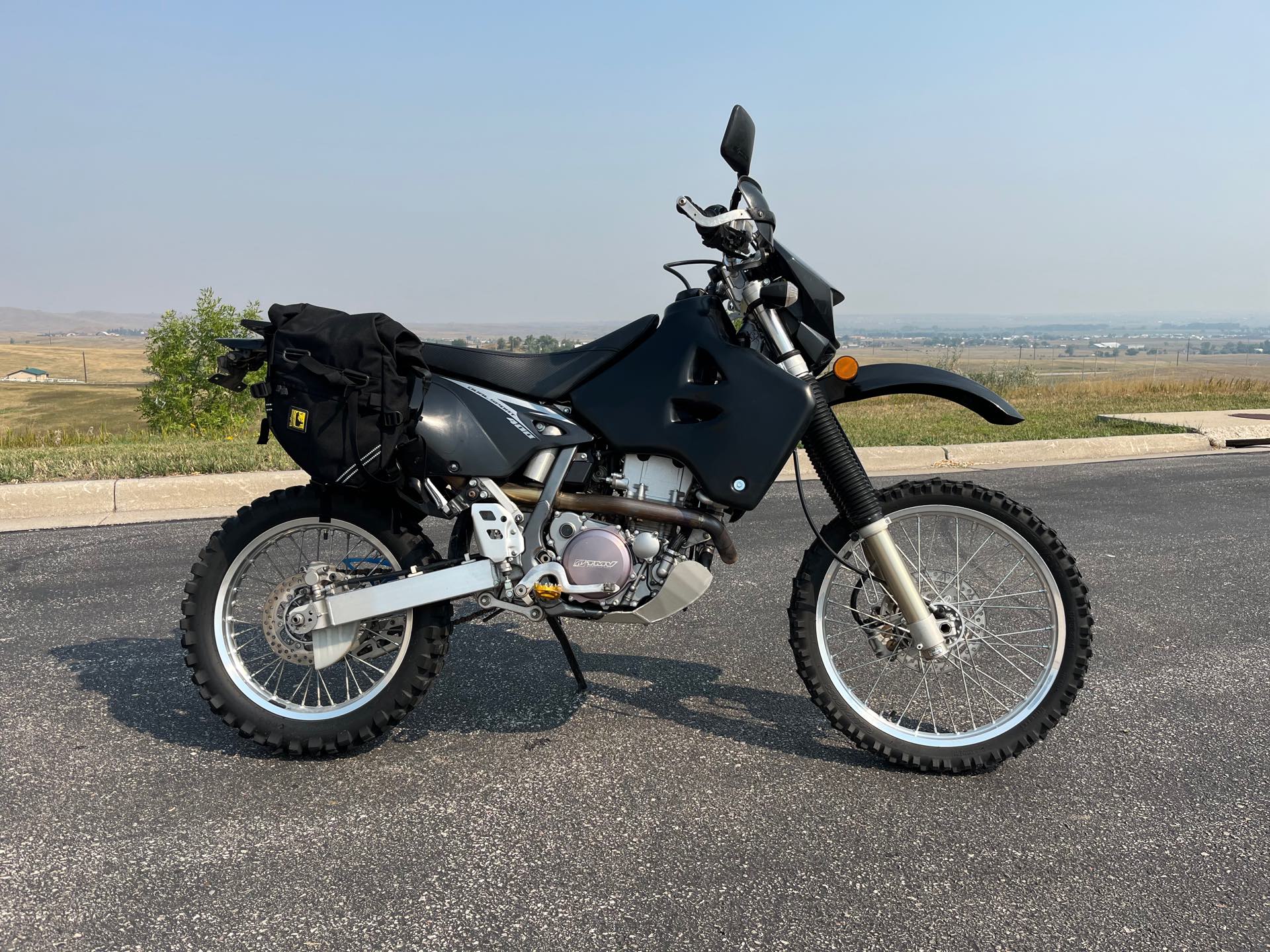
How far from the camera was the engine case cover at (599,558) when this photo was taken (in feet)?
10.3

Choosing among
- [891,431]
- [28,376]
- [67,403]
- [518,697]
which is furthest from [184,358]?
[28,376]

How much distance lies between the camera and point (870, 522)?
3.22 meters

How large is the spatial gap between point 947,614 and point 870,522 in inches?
→ 16.9

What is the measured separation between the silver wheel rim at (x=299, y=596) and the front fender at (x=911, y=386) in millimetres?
1617

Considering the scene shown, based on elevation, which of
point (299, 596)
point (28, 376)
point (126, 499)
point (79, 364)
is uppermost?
point (299, 596)

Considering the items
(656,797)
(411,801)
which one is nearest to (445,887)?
(411,801)

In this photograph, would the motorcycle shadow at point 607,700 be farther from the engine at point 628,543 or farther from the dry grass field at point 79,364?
the dry grass field at point 79,364

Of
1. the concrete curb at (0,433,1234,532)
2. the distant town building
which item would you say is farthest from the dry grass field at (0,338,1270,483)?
the distant town building

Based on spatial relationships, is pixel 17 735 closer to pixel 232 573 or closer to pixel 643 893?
pixel 232 573

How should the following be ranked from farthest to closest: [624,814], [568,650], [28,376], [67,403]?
[28,376]
[67,403]
[568,650]
[624,814]

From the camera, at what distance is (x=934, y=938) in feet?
7.51

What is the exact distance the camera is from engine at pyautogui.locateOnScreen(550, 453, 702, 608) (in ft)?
10.3

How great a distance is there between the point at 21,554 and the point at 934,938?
593 centimetres

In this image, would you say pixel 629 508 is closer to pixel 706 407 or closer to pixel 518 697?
pixel 706 407
